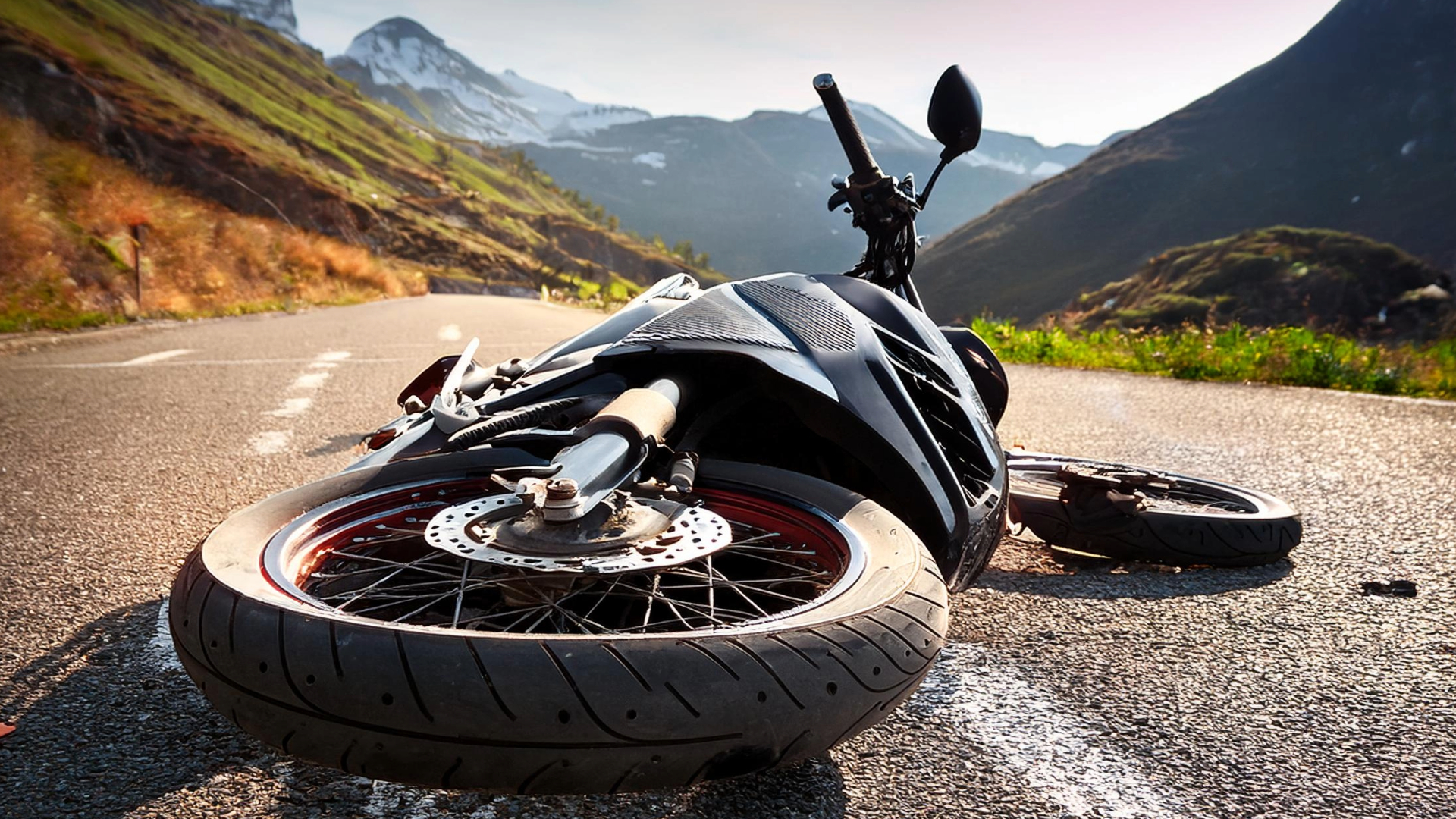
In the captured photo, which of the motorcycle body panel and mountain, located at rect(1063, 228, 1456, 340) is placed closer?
the motorcycle body panel

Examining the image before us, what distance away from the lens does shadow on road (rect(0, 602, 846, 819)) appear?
5.75 ft

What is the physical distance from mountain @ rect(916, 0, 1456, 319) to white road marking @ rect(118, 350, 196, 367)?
94.3 meters

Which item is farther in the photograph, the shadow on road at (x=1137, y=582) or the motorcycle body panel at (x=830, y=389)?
the shadow on road at (x=1137, y=582)

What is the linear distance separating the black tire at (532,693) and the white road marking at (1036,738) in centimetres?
61

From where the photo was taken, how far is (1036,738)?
84.4 inches

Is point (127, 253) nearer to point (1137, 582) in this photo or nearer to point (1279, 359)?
point (1279, 359)

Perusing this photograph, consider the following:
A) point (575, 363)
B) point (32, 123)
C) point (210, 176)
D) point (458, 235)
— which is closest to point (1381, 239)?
point (458, 235)

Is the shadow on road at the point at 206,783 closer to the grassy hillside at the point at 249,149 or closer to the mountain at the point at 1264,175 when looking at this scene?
the grassy hillside at the point at 249,149

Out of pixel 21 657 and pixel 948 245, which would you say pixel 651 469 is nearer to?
pixel 21 657

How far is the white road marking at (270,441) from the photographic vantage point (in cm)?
521

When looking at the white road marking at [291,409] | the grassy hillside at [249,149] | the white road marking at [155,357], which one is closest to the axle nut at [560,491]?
the white road marking at [291,409]

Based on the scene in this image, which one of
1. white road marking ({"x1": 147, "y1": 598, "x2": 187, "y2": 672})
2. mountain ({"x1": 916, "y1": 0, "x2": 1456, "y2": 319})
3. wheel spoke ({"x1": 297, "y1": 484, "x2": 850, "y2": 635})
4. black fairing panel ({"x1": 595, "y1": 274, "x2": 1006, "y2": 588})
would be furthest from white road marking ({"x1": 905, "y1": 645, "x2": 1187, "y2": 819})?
mountain ({"x1": 916, "y1": 0, "x2": 1456, "y2": 319})

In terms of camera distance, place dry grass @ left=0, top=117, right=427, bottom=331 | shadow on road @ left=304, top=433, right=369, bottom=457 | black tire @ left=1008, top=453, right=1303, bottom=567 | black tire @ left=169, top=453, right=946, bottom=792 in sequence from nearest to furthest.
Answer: black tire @ left=169, top=453, right=946, bottom=792
black tire @ left=1008, top=453, right=1303, bottom=567
shadow on road @ left=304, top=433, right=369, bottom=457
dry grass @ left=0, top=117, right=427, bottom=331

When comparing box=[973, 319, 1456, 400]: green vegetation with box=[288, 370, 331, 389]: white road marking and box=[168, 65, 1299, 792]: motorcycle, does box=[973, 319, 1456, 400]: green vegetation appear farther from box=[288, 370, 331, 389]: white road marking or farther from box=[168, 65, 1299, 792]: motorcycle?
box=[288, 370, 331, 389]: white road marking
